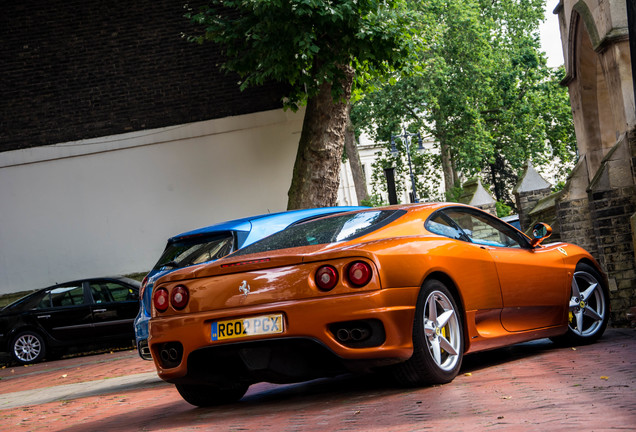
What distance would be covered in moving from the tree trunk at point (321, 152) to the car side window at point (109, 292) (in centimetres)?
369

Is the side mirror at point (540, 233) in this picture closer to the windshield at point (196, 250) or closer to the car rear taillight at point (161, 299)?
the windshield at point (196, 250)

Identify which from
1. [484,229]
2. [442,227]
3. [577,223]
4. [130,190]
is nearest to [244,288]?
[442,227]

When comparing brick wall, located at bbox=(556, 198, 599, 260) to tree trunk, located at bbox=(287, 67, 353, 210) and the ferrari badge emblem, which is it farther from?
the ferrari badge emblem

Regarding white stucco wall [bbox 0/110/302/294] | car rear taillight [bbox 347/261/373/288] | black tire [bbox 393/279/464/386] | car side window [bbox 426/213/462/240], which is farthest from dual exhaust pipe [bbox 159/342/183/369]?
white stucco wall [bbox 0/110/302/294]

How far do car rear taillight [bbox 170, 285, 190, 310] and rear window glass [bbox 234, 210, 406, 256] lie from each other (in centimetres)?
56

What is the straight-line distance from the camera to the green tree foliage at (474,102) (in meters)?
44.5

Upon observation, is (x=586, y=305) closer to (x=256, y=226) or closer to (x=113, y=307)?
(x=256, y=226)

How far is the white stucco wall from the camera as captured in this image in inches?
809

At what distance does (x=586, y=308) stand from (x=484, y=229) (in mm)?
1568

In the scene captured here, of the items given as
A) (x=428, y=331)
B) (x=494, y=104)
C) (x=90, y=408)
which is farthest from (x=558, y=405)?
(x=494, y=104)

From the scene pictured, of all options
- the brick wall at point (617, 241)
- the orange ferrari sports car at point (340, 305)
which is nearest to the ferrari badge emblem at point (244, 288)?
the orange ferrari sports car at point (340, 305)

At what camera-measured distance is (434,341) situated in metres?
5.59

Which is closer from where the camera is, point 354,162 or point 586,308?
point 586,308

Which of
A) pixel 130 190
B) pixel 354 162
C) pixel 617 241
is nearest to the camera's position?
pixel 617 241
